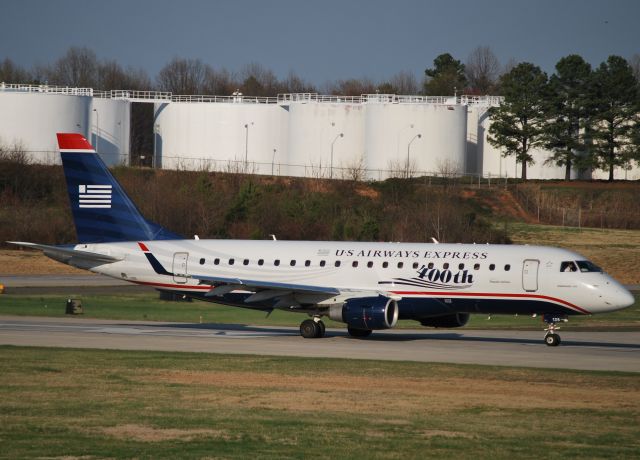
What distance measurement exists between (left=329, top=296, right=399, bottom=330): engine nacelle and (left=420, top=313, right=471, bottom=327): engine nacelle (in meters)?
1.87

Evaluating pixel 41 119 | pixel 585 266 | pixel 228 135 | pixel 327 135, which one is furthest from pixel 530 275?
pixel 228 135

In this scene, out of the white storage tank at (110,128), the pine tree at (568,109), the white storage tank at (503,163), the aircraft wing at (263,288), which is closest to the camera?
the aircraft wing at (263,288)

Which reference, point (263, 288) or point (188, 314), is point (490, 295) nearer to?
point (263, 288)

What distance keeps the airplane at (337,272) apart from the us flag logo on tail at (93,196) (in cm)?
4

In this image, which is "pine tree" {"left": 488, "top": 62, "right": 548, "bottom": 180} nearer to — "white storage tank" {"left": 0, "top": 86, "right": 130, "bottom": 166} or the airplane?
"white storage tank" {"left": 0, "top": 86, "right": 130, "bottom": 166}

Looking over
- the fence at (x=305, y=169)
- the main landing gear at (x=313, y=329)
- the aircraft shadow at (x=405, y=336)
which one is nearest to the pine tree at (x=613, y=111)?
the fence at (x=305, y=169)

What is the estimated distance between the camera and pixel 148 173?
382 ft

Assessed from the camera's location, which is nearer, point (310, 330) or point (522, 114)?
point (310, 330)

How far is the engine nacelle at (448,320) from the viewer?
1534 inches

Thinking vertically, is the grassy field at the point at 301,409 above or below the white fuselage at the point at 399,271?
below

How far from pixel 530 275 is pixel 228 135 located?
10169 centimetres

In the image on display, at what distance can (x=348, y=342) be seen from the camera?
126ft

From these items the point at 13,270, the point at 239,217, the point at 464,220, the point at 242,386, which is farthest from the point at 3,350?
the point at 239,217

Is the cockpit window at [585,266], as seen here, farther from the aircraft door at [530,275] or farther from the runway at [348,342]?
the runway at [348,342]
